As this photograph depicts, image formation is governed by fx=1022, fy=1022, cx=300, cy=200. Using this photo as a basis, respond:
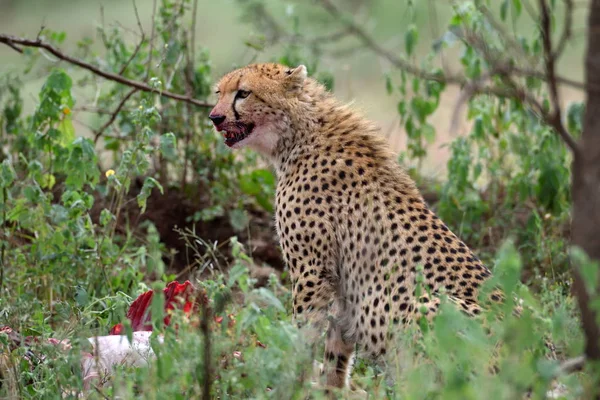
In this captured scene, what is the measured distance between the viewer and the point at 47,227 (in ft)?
12.6

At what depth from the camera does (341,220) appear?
3357mm

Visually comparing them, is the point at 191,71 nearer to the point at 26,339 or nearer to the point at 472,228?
the point at 472,228

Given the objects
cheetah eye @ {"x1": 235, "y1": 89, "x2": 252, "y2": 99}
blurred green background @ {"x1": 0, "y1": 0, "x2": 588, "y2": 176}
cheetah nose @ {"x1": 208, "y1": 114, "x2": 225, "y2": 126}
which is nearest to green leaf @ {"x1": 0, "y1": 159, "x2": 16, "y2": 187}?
cheetah nose @ {"x1": 208, "y1": 114, "x2": 225, "y2": 126}

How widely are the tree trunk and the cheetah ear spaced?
1.56 m

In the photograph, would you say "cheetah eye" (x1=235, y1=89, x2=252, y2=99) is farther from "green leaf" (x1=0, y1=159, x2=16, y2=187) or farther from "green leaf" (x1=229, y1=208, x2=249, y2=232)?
"green leaf" (x1=229, y1=208, x2=249, y2=232)

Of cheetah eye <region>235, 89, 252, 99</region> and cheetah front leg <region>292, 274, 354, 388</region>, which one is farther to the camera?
cheetah eye <region>235, 89, 252, 99</region>

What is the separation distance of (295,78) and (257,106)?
17 cm

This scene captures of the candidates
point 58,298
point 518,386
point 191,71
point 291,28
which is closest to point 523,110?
point 291,28

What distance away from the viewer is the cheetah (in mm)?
3113

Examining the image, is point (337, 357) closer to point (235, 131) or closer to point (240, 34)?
point (235, 131)

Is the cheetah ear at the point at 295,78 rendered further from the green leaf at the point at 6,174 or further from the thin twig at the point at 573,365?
the thin twig at the point at 573,365

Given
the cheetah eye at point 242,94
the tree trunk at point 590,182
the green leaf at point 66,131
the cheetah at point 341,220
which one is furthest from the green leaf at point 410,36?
the tree trunk at point 590,182

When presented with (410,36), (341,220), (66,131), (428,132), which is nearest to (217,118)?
(341,220)

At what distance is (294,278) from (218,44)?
7388mm
